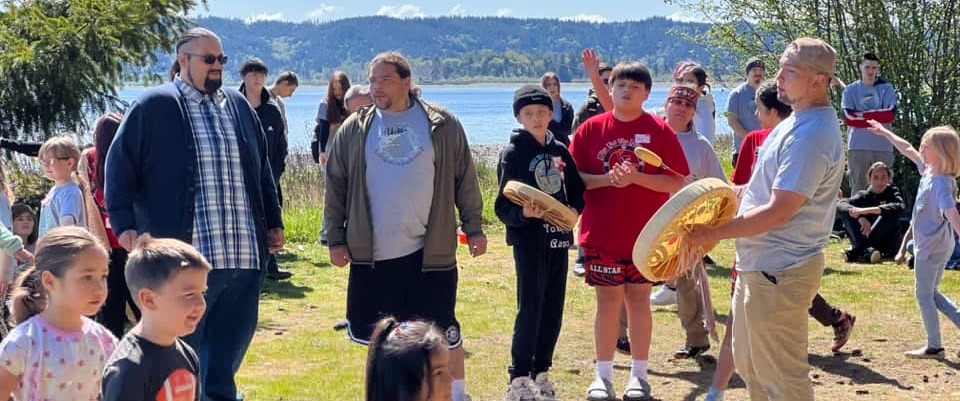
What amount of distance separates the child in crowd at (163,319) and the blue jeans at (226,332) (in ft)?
5.44

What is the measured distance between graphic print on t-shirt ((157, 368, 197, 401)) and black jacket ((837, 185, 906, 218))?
1026cm

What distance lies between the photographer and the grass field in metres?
7.20

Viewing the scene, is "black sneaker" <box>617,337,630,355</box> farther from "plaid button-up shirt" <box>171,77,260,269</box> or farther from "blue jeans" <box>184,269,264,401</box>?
"plaid button-up shirt" <box>171,77,260,269</box>

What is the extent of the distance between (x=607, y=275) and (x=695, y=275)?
85 cm

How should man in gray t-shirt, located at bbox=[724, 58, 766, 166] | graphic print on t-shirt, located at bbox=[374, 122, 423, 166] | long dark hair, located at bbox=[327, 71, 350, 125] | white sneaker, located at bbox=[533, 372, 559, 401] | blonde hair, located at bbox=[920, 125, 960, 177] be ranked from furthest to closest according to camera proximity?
1. man in gray t-shirt, located at bbox=[724, 58, 766, 166]
2. long dark hair, located at bbox=[327, 71, 350, 125]
3. blonde hair, located at bbox=[920, 125, 960, 177]
4. white sneaker, located at bbox=[533, 372, 559, 401]
5. graphic print on t-shirt, located at bbox=[374, 122, 423, 166]

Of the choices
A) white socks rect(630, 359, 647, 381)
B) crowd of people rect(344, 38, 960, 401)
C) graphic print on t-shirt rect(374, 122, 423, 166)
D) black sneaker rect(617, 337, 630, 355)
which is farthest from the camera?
black sneaker rect(617, 337, 630, 355)

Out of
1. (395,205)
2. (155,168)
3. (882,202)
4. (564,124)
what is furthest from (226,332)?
(882,202)

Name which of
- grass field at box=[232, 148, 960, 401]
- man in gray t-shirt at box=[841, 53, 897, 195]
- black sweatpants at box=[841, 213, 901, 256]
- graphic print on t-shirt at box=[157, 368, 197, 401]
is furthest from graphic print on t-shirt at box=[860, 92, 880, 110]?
graphic print on t-shirt at box=[157, 368, 197, 401]

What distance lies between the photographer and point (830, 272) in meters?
11.7

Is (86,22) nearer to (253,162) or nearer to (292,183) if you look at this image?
(292,183)

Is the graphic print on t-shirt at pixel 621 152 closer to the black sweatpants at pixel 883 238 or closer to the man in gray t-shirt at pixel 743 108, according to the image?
the man in gray t-shirt at pixel 743 108

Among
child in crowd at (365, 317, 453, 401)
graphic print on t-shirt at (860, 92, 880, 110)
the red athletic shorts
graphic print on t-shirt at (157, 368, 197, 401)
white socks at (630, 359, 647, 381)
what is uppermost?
graphic print on t-shirt at (860, 92, 880, 110)

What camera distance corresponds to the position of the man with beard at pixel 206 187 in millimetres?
5422

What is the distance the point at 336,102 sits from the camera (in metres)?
11.0
